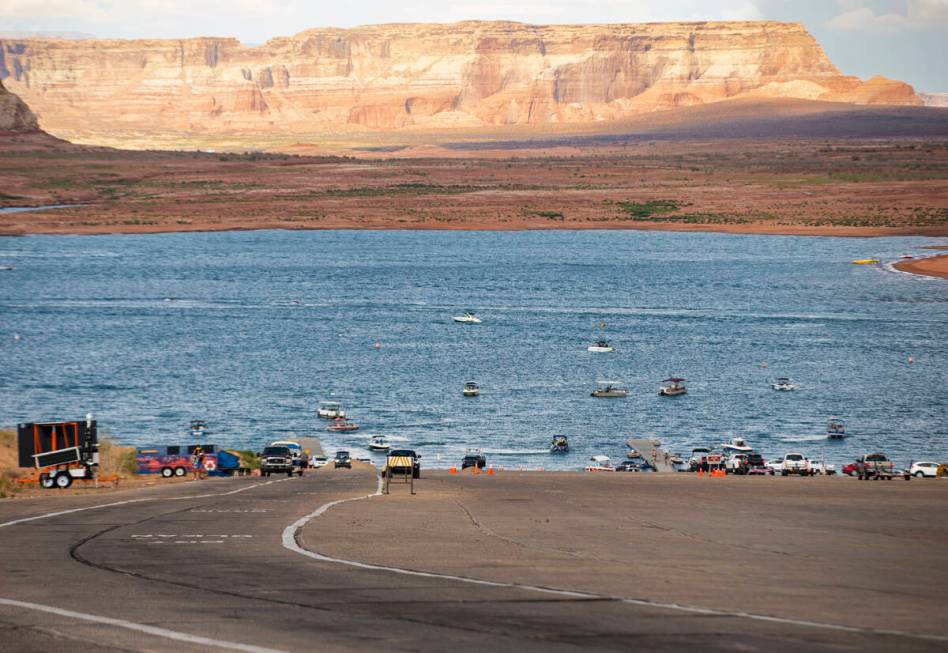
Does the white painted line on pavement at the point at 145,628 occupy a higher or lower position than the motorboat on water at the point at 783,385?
higher

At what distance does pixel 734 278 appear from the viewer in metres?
133

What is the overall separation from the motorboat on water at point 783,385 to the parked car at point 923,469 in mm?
21830

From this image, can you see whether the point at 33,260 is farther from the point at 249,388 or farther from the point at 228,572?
the point at 228,572

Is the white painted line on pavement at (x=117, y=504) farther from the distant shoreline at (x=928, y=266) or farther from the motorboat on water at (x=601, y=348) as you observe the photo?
the distant shoreline at (x=928, y=266)

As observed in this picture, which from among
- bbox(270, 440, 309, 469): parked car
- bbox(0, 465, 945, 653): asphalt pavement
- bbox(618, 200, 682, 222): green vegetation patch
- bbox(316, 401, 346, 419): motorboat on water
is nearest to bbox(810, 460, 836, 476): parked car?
bbox(270, 440, 309, 469): parked car

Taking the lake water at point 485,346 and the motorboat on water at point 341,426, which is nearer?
the motorboat on water at point 341,426

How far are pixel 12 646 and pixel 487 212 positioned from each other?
586ft

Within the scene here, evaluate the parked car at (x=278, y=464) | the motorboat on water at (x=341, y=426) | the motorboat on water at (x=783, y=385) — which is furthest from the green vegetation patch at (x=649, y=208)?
the parked car at (x=278, y=464)

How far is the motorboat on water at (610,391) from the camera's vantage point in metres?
74.7

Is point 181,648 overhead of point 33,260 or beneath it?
beneath

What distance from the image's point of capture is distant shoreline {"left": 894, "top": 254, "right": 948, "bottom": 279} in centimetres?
13262

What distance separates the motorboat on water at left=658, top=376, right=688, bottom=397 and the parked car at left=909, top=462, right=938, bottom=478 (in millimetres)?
21846

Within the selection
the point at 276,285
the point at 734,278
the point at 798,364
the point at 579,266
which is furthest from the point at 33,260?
the point at 798,364

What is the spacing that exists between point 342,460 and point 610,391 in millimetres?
22122
